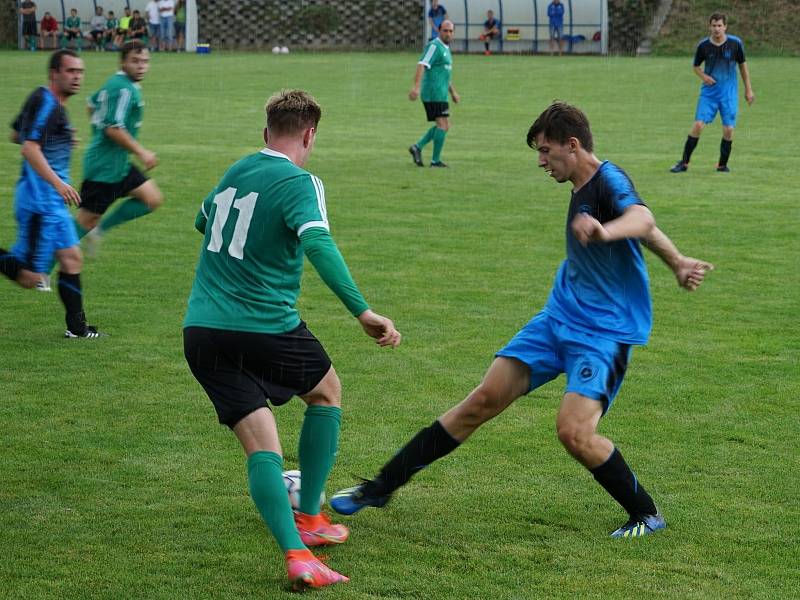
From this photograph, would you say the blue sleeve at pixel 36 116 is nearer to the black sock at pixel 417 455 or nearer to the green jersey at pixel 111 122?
the green jersey at pixel 111 122

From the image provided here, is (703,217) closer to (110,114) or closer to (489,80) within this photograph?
(110,114)

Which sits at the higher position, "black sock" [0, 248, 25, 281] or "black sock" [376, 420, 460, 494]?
"black sock" [0, 248, 25, 281]

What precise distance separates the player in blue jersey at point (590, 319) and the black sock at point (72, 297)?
425 centimetres

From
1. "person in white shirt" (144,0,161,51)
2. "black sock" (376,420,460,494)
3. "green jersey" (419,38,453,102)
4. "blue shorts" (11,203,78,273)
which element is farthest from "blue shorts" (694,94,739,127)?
"person in white shirt" (144,0,161,51)

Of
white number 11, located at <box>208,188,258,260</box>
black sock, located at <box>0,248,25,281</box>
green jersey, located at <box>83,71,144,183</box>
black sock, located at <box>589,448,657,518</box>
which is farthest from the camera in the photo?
green jersey, located at <box>83,71,144,183</box>

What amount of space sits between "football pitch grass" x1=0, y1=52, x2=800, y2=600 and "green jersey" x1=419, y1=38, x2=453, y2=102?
252cm

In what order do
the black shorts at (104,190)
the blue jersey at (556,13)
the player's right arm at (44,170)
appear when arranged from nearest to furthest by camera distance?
the player's right arm at (44,170) → the black shorts at (104,190) → the blue jersey at (556,13)

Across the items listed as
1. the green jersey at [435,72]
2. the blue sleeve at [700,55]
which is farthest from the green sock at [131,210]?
the blue sleeve at [700,55]

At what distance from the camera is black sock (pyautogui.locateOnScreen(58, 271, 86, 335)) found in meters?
8.65

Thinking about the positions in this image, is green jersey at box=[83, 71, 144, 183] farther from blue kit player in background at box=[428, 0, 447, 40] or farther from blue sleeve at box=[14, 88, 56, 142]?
blue kit player in background at box=[428, 0, 447, 40]

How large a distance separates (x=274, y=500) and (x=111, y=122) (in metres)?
5.88

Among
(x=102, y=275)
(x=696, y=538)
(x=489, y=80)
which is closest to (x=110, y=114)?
(x=102, y=275)

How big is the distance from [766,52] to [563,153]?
40.8 meters

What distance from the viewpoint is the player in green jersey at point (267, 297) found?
462 cm
